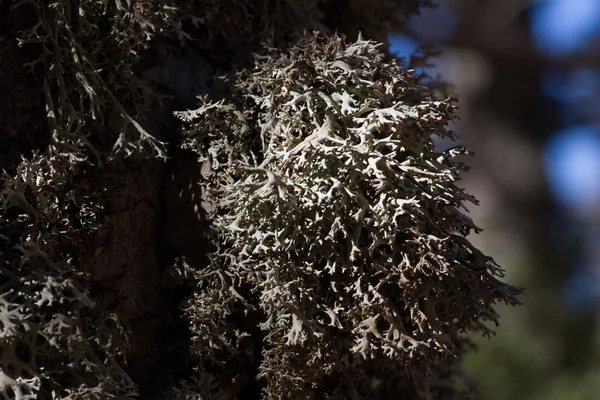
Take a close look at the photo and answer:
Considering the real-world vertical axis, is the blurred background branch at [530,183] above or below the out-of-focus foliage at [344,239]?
above

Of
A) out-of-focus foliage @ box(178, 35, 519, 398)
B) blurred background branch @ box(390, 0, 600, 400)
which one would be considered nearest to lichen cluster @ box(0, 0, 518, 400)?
out-of-focus foliage @ box(178, 35, 519, 398)

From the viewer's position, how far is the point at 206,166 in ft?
3.00

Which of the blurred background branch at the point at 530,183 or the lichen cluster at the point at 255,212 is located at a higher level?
the blurred background branch at the point at 530,183

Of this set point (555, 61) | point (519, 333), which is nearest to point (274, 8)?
point (519, 333)

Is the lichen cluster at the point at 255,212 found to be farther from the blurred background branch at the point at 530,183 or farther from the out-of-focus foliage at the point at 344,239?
the blurred background branch at the point at 530,183

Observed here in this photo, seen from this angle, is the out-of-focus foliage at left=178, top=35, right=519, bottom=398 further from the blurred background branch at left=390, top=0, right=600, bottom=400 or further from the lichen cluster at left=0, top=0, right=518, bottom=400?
the blurred background branch at left=390, top=0, right=600, bottom=400

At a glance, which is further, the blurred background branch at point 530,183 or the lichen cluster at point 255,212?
the blurred background branch at point 530,183

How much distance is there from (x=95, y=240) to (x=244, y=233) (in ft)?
0.59

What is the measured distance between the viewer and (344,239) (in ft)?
2.67

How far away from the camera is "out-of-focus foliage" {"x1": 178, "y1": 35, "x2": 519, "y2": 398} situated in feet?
2.57

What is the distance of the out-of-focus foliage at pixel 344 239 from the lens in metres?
0.78

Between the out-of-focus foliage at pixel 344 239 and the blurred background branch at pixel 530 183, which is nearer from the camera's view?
the out-of-focus foliage at pixel 344 239

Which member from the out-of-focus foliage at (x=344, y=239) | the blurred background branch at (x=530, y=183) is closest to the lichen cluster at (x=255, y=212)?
the out-of-focus foliage at (x=344, y=239)

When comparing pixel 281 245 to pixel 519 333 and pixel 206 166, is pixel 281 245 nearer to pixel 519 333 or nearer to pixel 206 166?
pixel 206 166
